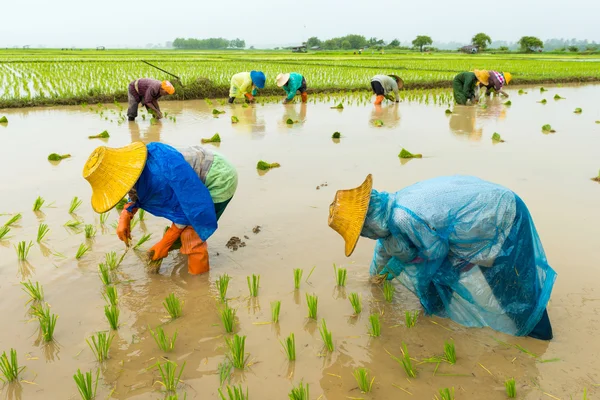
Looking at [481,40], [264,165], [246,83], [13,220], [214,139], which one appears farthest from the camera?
[481,40]

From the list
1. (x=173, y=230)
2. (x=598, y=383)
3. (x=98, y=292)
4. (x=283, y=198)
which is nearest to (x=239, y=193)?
(x=283, y=198)

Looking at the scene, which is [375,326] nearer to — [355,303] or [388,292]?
[355,303]

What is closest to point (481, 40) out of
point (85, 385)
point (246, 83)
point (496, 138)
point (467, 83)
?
point (467, 83)

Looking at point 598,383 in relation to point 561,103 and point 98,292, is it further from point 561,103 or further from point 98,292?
point 561,103

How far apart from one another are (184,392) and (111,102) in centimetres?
1084

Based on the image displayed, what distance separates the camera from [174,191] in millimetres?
3250

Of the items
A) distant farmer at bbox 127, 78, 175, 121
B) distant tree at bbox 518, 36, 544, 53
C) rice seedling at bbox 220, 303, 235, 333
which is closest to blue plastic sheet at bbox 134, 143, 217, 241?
rice seedling at bbox 220, 303, 235, 333

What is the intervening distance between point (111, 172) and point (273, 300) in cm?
136

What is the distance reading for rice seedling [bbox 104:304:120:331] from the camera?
2.83 m

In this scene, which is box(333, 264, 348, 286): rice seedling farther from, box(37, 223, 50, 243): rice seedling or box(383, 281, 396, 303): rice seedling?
box(37, 223, 50, 243): rice seedling

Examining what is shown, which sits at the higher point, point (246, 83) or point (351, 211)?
point (246, 83)

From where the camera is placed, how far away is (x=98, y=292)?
3318 mm

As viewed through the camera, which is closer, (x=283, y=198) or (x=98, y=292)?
(x=98, y=292)

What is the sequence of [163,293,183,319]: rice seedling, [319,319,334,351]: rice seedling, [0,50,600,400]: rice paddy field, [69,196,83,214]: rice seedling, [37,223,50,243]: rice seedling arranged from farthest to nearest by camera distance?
[69,196,83,214]: rice seedling
[37,223,50,243]: rice seedling
[163,293,183,319]: rice seedling
[319,319,334,351]: rice seedling
[0,50,600,400]: rice paddy field
